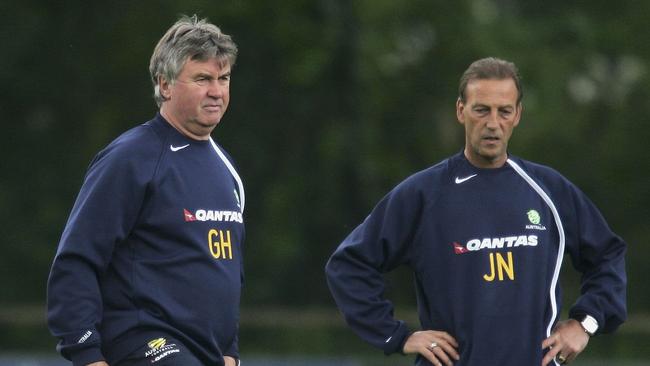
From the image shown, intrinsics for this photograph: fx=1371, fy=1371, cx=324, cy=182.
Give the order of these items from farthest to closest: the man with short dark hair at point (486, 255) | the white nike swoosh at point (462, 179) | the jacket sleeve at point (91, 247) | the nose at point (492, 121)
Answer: the white nike swoosh at point (462, 179), the nose at point (492, 121), the man with short dark hair at point (486, 255), the jacket sleeve at point (91, 247)

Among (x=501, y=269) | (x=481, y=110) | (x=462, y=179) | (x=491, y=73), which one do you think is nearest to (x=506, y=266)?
(x=501, y=269)

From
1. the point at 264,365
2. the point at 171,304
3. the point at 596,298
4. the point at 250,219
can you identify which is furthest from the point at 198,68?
the point at 250,219

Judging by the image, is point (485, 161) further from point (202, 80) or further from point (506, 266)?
point (202, 80)

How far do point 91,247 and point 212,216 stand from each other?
1.70 ft

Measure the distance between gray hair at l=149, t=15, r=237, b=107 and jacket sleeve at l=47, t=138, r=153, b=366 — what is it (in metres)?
0.38

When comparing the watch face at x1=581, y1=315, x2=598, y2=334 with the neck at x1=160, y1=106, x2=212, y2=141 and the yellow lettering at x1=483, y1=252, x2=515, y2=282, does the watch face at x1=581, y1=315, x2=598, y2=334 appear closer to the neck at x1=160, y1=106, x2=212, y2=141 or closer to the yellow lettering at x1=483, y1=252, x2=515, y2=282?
the yellow lettering at x1=483, y1=252, x2=515, y2=282

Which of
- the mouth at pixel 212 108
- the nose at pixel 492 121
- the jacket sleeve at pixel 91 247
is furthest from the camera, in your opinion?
the nose at pixel 492 121

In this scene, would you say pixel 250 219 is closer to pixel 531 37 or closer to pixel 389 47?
pixel 389 47

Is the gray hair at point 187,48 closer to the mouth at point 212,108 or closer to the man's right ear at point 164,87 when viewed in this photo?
the man's right ear at point 164,87

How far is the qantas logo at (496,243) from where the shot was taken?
18.2 ft

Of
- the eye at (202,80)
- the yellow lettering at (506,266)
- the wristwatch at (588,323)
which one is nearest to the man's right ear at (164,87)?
the eye at (202,80)

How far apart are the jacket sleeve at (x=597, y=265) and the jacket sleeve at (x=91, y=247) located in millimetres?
1849

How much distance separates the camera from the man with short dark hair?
5.48m

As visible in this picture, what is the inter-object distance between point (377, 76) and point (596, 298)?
1381cm
